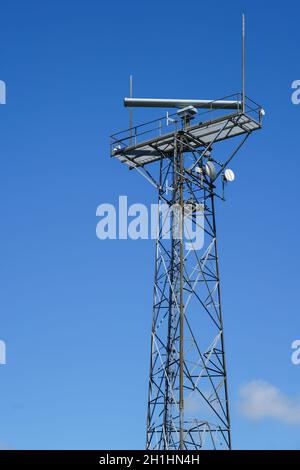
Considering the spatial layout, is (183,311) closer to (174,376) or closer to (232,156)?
(174,376)

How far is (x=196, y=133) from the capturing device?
2109 inches

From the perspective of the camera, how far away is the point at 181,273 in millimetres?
50406

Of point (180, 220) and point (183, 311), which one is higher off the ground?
point (180, 220)

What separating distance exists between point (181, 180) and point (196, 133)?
9.09 feet

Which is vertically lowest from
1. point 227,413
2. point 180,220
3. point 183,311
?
point 227,413

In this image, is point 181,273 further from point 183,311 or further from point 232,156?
point 232,156
